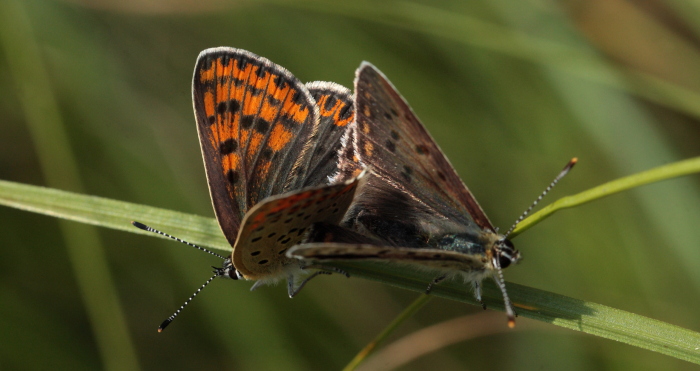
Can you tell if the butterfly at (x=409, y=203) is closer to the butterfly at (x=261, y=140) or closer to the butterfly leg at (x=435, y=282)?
the butterfly leg at (x=435, y=282)

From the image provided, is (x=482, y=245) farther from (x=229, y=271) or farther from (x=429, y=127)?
(x=429, y=127)

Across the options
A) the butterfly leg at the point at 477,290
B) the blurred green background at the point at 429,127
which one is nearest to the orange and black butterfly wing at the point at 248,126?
the blurred green background at the point at 429,127

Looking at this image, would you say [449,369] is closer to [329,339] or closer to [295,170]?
[329,339]

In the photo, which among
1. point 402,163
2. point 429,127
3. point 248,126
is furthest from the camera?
point 429,127

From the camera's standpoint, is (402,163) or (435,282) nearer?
(435,282)

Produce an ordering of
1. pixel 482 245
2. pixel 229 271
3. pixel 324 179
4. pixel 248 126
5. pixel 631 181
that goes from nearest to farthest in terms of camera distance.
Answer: pixel 631 181, pixel 482 245, pixel 229 271, pixel 248 126, pixel 324 179

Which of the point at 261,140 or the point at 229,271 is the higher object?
the point at 261,140

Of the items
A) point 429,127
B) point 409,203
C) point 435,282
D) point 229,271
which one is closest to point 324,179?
point 409,203

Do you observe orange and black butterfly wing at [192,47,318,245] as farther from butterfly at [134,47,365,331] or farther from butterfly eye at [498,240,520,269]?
butterfly eye at [498,240,520,269]

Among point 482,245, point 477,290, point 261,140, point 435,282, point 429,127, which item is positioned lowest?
point 261,140
